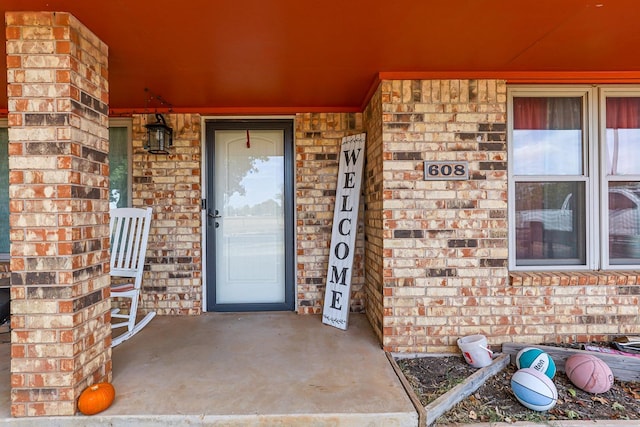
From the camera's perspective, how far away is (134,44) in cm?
226

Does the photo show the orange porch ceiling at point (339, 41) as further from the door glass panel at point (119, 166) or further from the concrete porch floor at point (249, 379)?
the concrete porch floor at point (249, 379)

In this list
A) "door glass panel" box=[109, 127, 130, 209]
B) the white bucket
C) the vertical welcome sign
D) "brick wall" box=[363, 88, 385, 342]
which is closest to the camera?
the white bucket

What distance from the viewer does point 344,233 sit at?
3516 millimetres

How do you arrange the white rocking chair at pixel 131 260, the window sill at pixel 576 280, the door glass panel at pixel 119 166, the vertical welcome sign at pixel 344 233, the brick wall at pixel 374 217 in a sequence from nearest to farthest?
the window sill at pixel 576 280 → the brick wall at pixel 374 217 → the white rocking chair at pixel 131 260 → the vertical welcome sign at pixel 344 233 → the door glass panel at pixel 119 166

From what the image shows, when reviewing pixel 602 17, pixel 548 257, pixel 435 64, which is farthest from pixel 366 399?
pixel 602 17

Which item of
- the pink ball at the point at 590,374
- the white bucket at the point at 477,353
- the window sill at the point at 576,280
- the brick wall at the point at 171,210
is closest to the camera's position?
the pink ball at the point at 590,374

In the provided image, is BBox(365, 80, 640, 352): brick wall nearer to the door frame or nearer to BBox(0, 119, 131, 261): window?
the door frame

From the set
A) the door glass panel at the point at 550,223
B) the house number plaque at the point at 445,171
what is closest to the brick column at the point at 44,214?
the house number plaque at the point at 445,171

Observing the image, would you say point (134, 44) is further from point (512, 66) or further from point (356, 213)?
point (512, 66)

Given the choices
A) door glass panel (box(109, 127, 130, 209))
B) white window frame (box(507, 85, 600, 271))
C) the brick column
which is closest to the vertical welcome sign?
white window frame (box(507, 85, 600, 271))

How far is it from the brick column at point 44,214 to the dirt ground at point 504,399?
6.58 ft

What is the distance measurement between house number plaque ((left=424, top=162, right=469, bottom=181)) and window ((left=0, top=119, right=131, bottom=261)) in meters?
2.91

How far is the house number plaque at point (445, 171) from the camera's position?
9.04 ft

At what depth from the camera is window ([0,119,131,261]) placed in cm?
376
